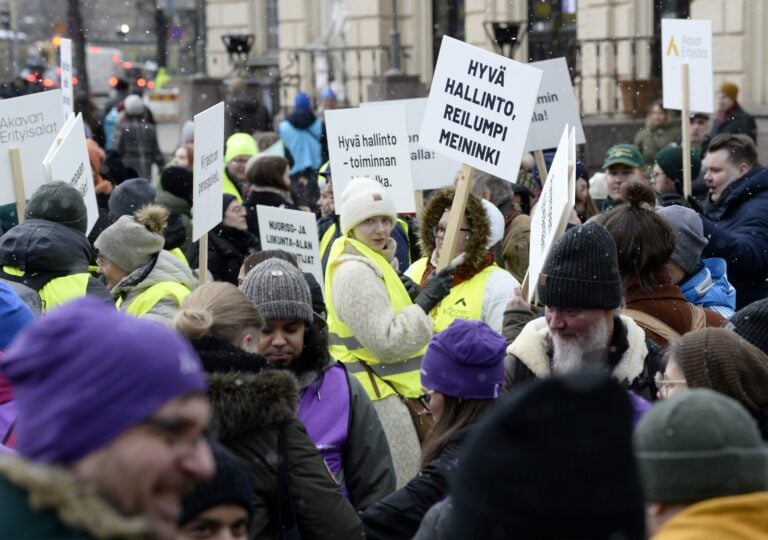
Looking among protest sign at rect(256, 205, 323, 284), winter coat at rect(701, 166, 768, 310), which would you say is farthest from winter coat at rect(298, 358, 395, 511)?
protest sign at rect(256, 205, 323, 284)

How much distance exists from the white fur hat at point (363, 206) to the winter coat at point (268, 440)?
253 cm

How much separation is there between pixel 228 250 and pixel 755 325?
16.2 feet

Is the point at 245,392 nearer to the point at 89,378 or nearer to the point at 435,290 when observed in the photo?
the point at 89,378

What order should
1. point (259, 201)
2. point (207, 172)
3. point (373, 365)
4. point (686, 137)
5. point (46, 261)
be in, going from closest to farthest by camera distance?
point (373, 365) → point (46, 261) → point (207, 172) → point (686, 137) → point (259, 201)

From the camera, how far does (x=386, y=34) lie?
996 inches

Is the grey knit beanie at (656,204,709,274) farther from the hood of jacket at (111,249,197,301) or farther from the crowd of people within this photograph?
the hood of jacket at (111,249,197,301)

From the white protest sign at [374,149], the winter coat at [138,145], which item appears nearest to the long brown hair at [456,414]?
the white protest sign at [374,149]

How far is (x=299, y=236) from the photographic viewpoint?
7.91 meters

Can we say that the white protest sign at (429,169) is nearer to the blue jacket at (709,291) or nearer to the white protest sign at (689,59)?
the white protest sign at (689,59)

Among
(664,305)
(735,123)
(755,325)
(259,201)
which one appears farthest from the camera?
(735,123)

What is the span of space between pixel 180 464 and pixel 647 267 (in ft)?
10.9

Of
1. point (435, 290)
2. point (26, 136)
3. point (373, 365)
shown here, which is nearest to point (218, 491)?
point (373, 365)

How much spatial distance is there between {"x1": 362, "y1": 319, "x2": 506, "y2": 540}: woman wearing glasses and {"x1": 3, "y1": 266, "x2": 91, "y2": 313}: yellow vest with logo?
2534mm

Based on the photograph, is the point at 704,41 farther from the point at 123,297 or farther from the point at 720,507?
the point at 720,507
